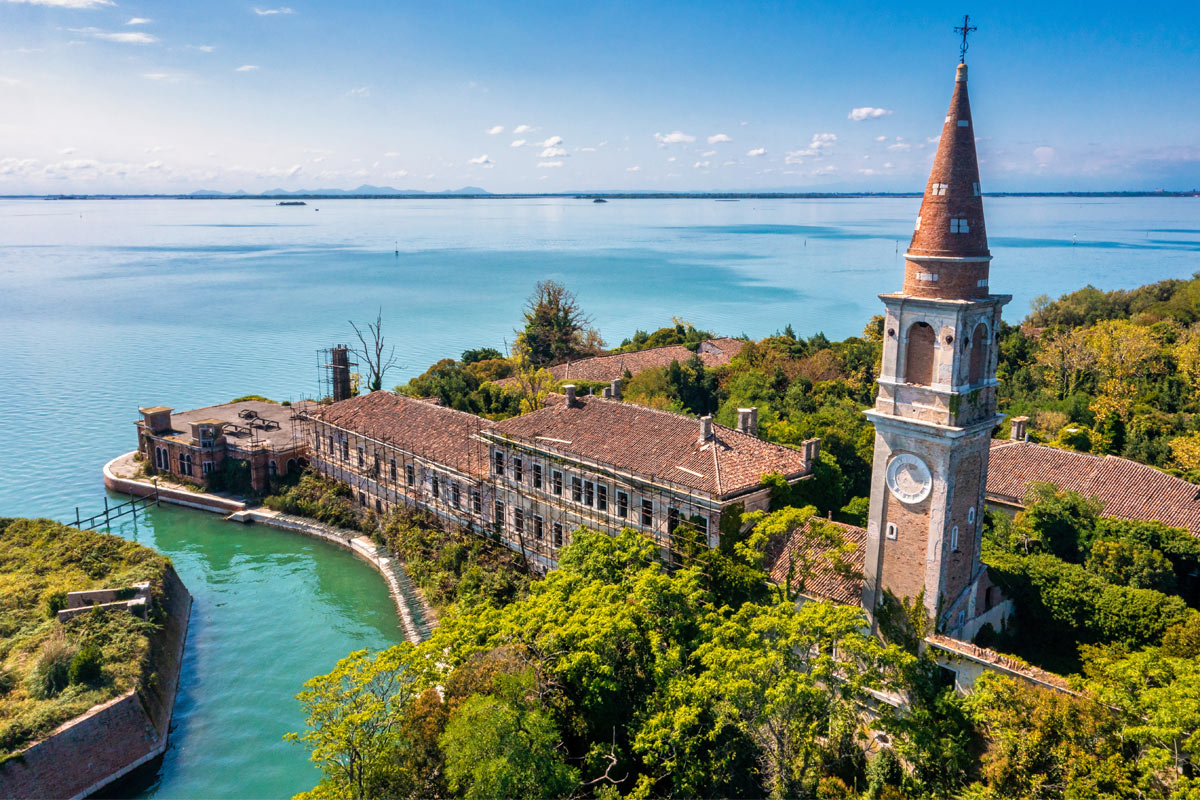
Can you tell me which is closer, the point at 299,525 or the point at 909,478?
the point at 909,478

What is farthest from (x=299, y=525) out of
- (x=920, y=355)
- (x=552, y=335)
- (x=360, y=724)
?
(x=920, y=355)

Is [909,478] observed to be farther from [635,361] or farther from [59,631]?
[635,361]

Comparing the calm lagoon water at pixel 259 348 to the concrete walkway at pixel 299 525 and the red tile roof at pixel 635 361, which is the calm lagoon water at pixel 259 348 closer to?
the concrete walkway at pixel 299 525

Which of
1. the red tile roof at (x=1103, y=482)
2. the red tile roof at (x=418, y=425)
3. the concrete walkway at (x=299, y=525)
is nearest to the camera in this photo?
the red tile roof at (x=1103, y=482)

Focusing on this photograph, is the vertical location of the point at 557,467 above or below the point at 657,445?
below

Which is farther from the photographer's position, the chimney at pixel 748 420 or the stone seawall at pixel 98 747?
the chimney at pixel 748 420

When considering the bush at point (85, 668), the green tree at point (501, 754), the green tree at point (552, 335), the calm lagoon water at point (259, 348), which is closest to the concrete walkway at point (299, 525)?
the calm lagoon water at point (259, 348)
